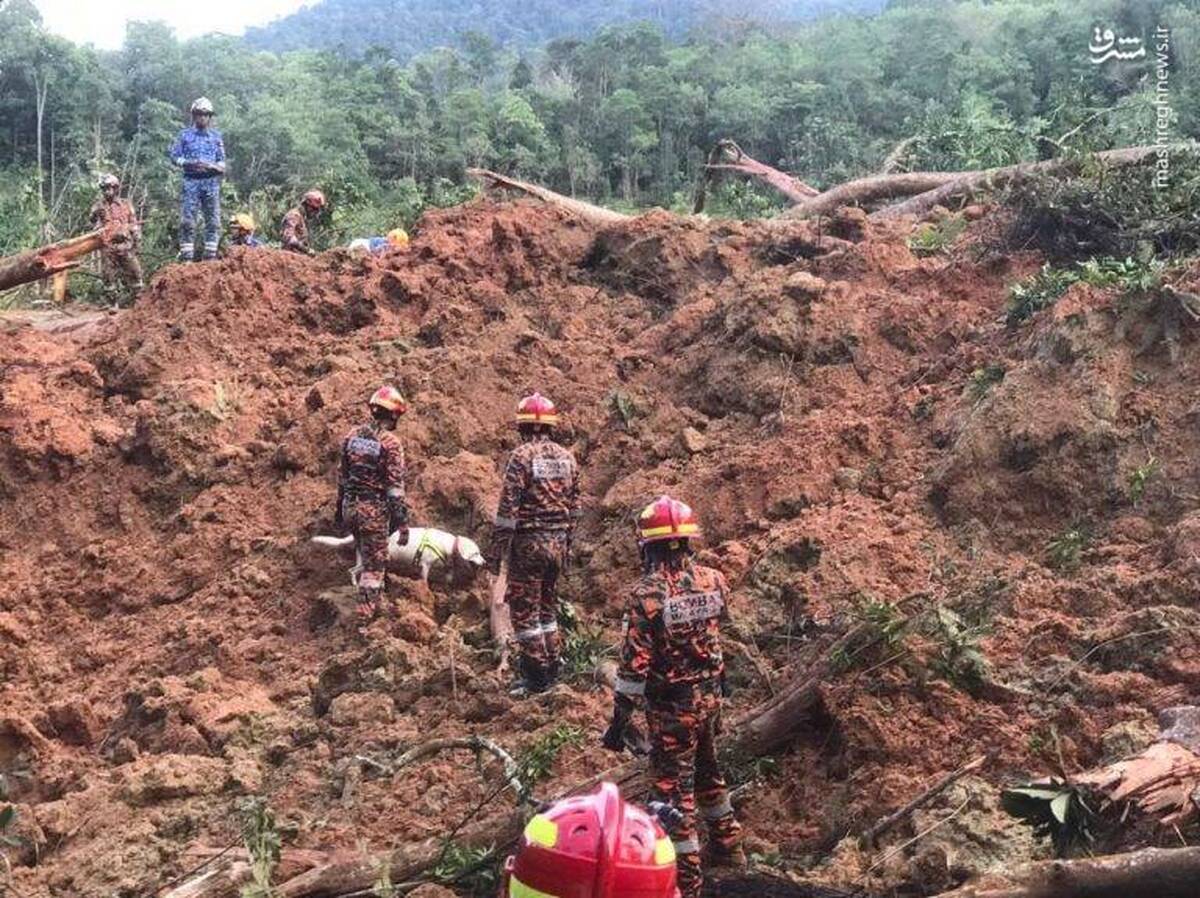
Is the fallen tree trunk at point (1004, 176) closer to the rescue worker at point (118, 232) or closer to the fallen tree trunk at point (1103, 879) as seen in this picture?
the fallen tree trunk at point (1103, 879)

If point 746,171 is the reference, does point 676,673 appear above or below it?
below

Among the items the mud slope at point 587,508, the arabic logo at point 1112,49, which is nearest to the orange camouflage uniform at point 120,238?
the mud slope at point 587,508

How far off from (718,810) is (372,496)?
3766mm

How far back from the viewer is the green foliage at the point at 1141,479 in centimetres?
707

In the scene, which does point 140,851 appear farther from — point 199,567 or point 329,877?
point 199,567

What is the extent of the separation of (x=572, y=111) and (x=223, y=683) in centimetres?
3673

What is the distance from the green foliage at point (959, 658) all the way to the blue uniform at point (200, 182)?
10.6 metres

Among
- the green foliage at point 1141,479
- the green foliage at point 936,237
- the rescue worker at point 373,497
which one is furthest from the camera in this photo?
the green foliage at point 936,237

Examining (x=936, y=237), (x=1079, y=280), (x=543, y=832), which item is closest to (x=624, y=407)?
(x=1079, y=280)

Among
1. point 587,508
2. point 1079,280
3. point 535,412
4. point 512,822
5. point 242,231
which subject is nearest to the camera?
point 512,822

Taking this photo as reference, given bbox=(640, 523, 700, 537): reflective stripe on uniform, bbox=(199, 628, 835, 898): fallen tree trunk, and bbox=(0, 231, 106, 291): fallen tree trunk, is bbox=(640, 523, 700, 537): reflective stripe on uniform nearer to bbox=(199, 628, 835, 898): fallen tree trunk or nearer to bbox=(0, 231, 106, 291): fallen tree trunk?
bbox=(199, 628, 835, 898): fallen tree trunk

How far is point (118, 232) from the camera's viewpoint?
43.7 ft

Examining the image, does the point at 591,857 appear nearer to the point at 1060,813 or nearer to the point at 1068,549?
the point at 1060,813

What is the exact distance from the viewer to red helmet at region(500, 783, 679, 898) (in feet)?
8.95
